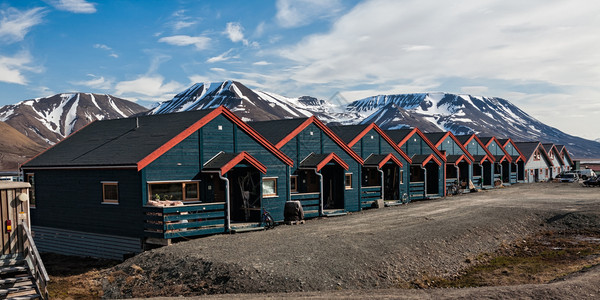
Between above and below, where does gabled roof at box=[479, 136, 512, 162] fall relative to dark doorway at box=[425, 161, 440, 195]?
above

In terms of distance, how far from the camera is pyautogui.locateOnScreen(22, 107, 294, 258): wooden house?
892 inches

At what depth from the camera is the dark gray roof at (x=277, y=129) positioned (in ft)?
107

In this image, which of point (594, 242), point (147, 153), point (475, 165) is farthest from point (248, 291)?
point (475, 165)

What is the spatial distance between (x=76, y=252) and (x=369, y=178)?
21789 millimetres

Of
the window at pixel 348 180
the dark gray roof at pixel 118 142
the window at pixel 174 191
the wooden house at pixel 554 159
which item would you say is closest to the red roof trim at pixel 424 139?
the window at pixel 348 180

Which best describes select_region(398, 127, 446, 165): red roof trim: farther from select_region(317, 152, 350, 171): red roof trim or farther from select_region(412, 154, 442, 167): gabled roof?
select_region(317, 152, 350, 171): red roof trim

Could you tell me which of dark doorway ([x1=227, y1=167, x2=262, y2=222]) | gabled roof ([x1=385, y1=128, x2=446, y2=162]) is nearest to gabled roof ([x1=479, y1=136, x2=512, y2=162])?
gabled roof ([x1=385, y1=128, x2=446, y2=162])

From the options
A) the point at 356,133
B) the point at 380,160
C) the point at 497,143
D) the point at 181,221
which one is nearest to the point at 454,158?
the point at 497,143

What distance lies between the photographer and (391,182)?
41.8 metres

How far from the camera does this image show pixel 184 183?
24734 mm

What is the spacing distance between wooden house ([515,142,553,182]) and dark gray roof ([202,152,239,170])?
54.2m

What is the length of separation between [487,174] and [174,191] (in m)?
43.0

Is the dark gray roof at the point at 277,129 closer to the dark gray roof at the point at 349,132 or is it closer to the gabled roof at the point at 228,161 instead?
the dark gray roof at the point at 349,132

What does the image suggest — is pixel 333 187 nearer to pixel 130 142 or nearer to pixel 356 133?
pixel 356 133
